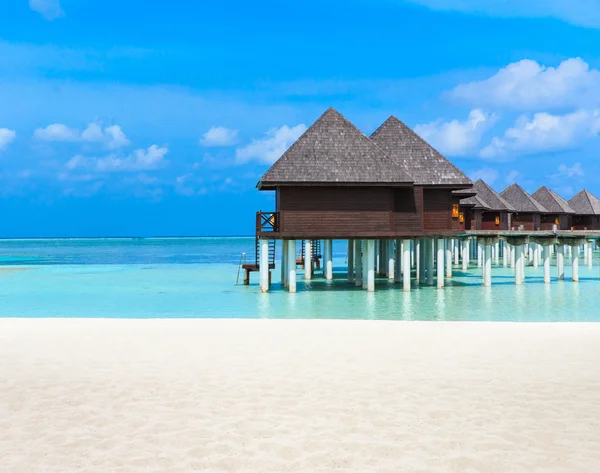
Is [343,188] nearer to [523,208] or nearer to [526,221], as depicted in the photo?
[523,208]

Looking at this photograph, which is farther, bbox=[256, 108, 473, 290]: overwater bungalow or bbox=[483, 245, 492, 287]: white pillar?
bbox=[483, 245, 492, 287]: white pillar

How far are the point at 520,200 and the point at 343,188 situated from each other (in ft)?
105

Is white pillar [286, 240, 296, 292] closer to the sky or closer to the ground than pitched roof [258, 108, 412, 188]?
closer to the ground

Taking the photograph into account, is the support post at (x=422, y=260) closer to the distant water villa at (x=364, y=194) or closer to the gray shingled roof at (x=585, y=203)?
the distant water villa at (x=364, y=194)

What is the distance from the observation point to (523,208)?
168 feet

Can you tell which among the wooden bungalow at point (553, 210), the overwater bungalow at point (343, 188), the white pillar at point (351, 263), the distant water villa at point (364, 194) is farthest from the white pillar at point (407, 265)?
the wooden bungalow at point (553, 210)

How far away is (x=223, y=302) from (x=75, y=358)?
534 inches

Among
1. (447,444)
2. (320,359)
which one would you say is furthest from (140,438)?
(320,359)

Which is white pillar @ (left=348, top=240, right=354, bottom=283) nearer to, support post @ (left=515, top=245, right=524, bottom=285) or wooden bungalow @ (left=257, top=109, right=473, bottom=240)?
wooden bungalow @ (left=257, top=109, right=473, bottom=240)

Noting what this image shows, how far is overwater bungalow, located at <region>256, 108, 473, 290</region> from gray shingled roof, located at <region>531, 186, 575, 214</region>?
32904 millimetres

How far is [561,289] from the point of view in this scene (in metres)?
27.6

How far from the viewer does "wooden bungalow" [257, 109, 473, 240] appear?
918 inches

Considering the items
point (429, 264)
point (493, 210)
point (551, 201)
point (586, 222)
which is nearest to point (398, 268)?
point (429, 264)

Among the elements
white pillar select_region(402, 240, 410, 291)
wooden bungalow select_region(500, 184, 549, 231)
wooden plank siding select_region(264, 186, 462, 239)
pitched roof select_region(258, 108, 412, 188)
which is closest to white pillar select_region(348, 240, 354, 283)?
white pillar select_region(402, 240, 410, 291)
